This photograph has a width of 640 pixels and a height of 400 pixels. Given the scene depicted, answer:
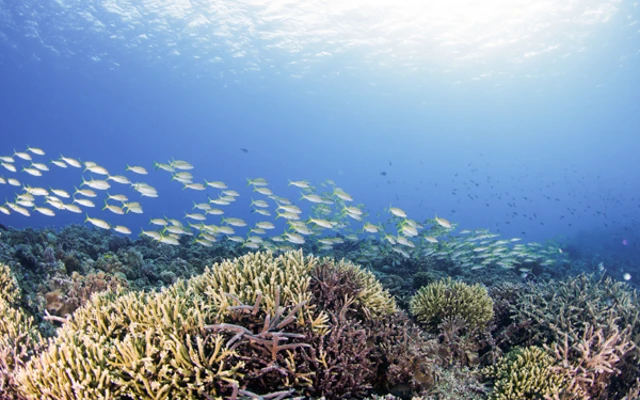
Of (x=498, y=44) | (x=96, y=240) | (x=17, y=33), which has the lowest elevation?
(x=96, y=240)

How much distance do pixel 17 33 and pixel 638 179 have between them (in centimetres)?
21229

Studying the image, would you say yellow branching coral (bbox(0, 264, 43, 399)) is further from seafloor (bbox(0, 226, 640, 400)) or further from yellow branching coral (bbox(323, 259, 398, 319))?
yellow branching coral (bbox(323, 259, 398, 319))

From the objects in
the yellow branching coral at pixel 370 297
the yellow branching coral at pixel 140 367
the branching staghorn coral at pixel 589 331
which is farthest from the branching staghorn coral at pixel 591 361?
the yellow branching coral at pixel 140 367

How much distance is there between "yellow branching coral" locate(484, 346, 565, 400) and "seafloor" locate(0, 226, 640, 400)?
2cm

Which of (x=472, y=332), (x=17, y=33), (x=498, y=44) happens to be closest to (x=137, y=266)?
(x=472, y=332)

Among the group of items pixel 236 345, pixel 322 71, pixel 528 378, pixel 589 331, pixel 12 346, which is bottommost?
pixel 528 378

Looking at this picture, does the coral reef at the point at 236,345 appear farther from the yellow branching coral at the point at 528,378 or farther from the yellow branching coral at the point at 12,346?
the yellow branching coral at the point at 528,378

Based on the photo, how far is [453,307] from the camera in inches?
239

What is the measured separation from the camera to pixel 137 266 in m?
9.53

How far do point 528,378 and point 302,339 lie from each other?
297 centimetres

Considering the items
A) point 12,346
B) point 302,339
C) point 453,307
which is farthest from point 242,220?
point 302,339

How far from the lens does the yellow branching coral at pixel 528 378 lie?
4129mm

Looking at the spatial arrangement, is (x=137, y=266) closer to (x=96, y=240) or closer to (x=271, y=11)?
(x=96, y=240)

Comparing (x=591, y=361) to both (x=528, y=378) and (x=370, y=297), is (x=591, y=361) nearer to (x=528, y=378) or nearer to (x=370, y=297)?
(x=528, y=378)
